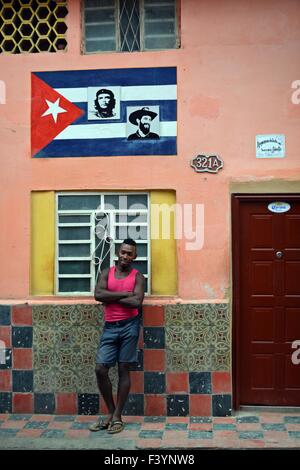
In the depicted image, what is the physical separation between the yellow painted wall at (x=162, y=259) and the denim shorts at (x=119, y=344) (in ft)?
2.05

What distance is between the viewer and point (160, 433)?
238 inches

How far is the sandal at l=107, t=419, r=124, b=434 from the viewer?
604 cm

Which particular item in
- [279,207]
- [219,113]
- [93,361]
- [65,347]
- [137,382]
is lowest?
[137,382]

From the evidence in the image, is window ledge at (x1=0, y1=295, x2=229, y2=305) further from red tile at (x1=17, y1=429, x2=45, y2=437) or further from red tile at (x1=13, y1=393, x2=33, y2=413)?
red tile at (x1=17, y1=429, x2=45, y2=437)

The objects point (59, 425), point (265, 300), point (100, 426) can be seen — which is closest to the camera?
point (100, 426)

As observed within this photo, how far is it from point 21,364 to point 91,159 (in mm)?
2253

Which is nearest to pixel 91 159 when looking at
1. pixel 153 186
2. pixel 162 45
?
pixel 153 186

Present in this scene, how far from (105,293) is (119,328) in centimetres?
36

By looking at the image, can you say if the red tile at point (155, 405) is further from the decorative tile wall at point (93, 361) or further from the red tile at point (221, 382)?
the red tile at point (221, 382)

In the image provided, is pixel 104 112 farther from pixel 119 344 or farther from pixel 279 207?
pixel 119 344

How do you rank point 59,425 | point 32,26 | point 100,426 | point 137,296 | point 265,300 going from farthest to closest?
1. point 32,26
2. point 265,300
3. point 59,425
4. point 100,426
5. point 137,296

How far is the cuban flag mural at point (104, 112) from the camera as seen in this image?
654cm

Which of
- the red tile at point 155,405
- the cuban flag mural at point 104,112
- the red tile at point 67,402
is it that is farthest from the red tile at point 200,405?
the cuban flag mural at point 104,112

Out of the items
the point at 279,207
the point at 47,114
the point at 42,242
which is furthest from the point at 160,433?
the point at 47,114
